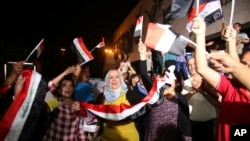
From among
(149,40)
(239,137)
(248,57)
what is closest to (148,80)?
(149,40)

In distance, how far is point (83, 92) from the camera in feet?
20.7

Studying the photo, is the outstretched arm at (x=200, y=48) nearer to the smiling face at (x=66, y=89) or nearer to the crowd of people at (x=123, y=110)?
the crowd of people at (x=123, y=110)

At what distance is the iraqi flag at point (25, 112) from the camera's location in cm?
320

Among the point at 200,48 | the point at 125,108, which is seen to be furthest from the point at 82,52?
the point at 200,48

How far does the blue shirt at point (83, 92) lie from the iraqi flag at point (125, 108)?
1643 millimetres

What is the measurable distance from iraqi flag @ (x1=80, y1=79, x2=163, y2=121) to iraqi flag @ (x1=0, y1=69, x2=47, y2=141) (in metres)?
1.08

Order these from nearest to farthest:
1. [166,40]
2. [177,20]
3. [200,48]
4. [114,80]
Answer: [200,48] < [166,40] < [114,80] < [177,20]

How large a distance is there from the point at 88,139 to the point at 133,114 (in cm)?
87

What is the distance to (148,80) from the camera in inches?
180

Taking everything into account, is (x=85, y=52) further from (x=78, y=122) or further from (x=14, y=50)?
(x=14, y=50)

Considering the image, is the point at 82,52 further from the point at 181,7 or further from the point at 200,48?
the point at 200,48

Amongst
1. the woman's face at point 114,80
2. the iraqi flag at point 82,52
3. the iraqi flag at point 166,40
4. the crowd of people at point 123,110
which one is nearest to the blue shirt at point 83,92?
the iraqi flag at point 82,52

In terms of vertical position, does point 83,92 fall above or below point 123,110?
above

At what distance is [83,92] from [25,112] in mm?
3012
